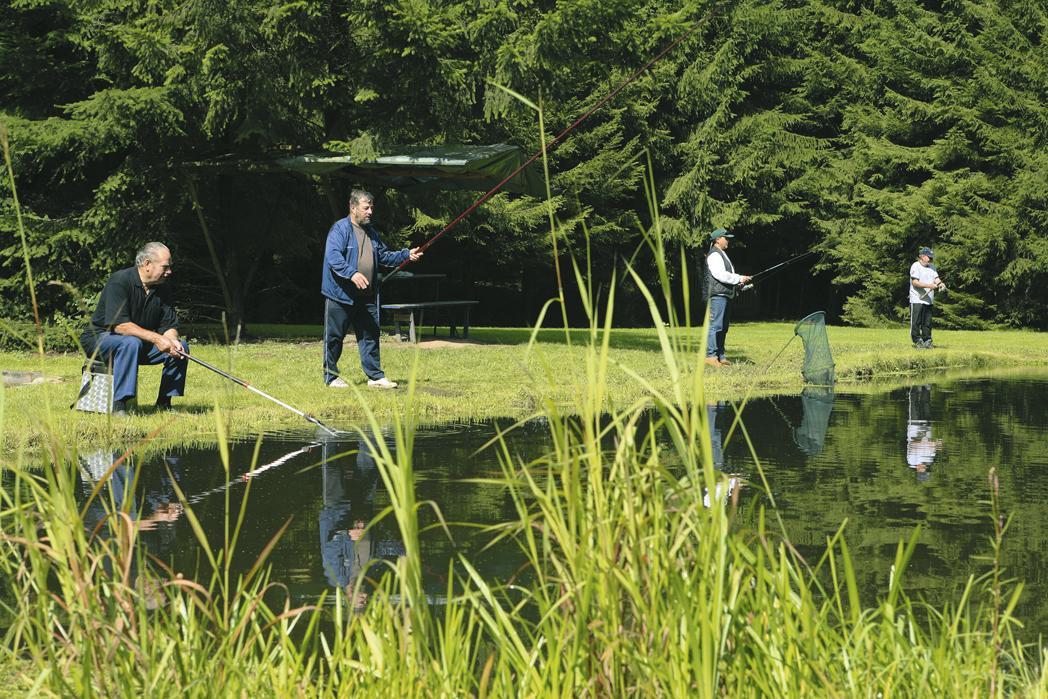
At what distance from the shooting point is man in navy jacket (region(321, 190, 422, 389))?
13133 mm

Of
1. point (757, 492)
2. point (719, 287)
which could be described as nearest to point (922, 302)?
point (719, 287)

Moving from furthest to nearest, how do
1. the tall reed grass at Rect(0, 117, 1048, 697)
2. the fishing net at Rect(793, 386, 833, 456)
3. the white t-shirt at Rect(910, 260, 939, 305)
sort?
the white t-shirt at Rect(910, 260, 939, 305)
the fishing net at Rect(793, 386, 833, 456)
the tall reed grass at Rect(0, 117, 1048, 697)

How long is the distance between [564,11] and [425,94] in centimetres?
253

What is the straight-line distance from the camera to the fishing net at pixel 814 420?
33.8ft

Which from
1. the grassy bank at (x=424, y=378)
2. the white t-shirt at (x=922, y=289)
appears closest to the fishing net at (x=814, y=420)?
the grassy bank at (x=424, y=378)

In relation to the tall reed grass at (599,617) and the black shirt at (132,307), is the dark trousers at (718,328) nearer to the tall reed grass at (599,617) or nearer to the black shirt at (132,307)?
the black shirt at (132,307)

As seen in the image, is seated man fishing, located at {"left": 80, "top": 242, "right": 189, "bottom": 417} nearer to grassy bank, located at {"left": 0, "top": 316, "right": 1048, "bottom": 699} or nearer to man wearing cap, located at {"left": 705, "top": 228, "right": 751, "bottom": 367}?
grassy bank, located at {"left": 0, "top": 316, "right": 1048, "bottom": 699}

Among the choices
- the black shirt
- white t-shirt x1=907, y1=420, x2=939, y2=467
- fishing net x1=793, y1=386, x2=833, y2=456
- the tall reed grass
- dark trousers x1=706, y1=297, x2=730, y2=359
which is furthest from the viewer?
dark trousers x1=706, y1=297, x2=730, y2=359

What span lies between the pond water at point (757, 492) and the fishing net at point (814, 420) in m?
0.03

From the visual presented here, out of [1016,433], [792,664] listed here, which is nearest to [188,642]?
[792,664]

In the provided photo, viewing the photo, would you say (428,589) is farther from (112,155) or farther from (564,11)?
(112,155)

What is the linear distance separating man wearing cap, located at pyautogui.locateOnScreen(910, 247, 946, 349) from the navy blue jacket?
35.0 ft

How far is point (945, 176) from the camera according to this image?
120 ft

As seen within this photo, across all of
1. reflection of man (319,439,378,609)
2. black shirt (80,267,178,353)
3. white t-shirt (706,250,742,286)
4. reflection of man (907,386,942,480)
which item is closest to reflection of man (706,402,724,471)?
reflection of man (907,386,942,480)
